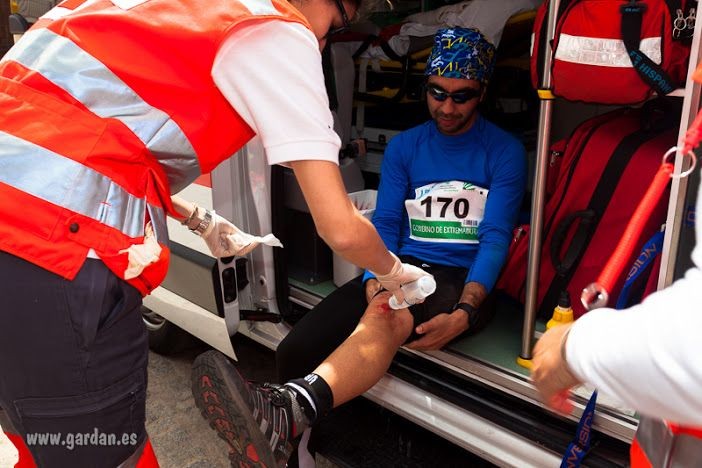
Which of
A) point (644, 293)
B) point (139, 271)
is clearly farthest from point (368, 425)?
point (139, 271)

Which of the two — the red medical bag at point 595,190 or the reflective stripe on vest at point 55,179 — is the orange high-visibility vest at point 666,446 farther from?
the reflective stripe on vest at point 55,179

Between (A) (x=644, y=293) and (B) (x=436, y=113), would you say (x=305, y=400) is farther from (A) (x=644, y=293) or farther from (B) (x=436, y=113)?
(B) (x=436, y=113)

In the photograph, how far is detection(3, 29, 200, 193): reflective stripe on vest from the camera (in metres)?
1.23

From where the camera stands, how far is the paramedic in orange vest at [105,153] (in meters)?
1.23

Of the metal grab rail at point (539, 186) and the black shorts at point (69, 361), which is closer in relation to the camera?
the black shorts at point (69, 361)

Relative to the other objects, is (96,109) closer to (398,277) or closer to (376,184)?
(398,277)

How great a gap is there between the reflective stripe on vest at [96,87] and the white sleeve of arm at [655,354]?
2.94 ft

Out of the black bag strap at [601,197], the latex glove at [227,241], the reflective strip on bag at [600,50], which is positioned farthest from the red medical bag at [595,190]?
the latex glove at [227,241]

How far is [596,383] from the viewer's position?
2.66 ft

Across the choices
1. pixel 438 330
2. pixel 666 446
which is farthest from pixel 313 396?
pixel 666 446

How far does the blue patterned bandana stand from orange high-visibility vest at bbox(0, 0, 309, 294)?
4.01ft

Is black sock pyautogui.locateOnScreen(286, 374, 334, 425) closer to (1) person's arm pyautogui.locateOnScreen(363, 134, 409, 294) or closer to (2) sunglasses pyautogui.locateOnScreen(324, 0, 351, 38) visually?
(1) person's arm pyautogui.locateOnScreen(363, 134, 409, 294)

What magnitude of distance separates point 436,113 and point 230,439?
151cm

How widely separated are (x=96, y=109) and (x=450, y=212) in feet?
4.97
